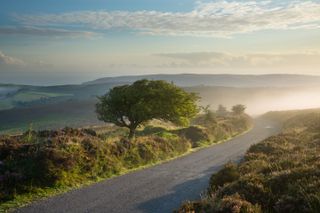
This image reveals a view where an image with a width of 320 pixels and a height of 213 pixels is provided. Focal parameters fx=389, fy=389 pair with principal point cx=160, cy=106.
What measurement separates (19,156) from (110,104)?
18.3 metres

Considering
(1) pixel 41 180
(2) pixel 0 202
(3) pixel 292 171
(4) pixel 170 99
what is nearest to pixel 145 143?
(4) pixel 170 99

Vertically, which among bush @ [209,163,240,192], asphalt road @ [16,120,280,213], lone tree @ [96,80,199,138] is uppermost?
lone tree @ [96,80,199,138]

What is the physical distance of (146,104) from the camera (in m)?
37.2

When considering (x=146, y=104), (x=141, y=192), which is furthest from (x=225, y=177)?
(x=146, y=104)

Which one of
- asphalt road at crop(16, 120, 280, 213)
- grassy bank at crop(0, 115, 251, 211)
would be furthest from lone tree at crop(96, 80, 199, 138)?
asphalt road at crop(16, 120, 280, 213)

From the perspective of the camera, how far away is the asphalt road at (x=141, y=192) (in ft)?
52.8

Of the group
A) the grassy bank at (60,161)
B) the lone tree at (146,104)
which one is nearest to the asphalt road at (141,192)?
the grassy bank at (60,161)

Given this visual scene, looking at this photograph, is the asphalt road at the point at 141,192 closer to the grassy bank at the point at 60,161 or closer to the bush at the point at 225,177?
the bush at the point at 225,177

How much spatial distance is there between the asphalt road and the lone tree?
37.0ft

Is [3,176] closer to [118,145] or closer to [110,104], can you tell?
[118,145]

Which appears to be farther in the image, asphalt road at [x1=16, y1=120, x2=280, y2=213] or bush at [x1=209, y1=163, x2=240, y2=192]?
bush at [x1=209, y1=163, x2=240, y2=192]

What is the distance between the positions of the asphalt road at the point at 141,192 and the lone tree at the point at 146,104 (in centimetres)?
1127

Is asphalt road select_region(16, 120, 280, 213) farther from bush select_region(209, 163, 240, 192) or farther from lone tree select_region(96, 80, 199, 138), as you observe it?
lone tree select_region(96, 80, 199, 138)

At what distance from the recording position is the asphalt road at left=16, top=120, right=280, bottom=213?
16094mm
